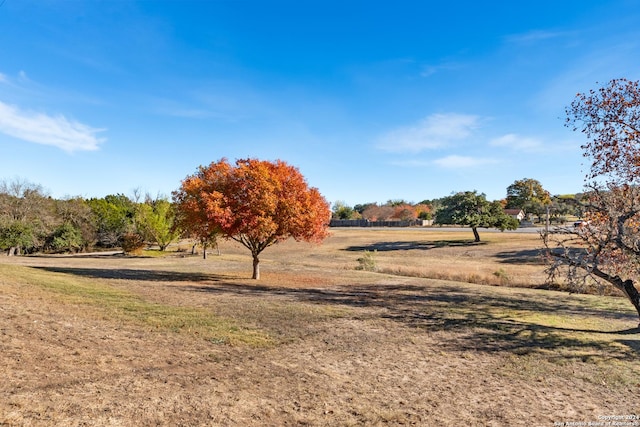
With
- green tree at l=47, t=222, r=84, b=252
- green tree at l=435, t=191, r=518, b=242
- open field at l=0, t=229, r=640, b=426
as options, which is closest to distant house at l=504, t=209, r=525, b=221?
green tree at l=435, t=191, r=518, b=242

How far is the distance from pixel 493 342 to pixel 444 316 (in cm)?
378

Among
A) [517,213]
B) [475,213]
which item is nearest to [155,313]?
[475,213]

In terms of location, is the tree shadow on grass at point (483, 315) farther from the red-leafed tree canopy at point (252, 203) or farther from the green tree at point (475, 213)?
Result: the green tree at point (475, 213)

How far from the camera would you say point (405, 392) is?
27.5ft

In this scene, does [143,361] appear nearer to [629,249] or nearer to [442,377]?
[442,377]

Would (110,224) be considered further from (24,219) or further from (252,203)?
(252,203)

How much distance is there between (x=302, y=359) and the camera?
10227 mm

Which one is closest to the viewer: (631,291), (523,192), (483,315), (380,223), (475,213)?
(631,291)

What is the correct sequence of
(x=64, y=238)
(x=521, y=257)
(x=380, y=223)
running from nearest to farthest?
(x=521, y=257)
(x=64, y=238)
(x=380, y=223)

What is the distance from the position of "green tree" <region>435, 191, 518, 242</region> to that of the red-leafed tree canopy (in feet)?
157

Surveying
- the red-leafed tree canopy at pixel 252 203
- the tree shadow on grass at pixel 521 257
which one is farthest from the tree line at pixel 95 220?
the red-leafed tree canopy at pixel 252 203

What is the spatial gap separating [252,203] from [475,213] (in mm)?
53489

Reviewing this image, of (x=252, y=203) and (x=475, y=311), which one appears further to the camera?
(x=252, y=203)

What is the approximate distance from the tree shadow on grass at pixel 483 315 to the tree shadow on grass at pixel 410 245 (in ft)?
137
